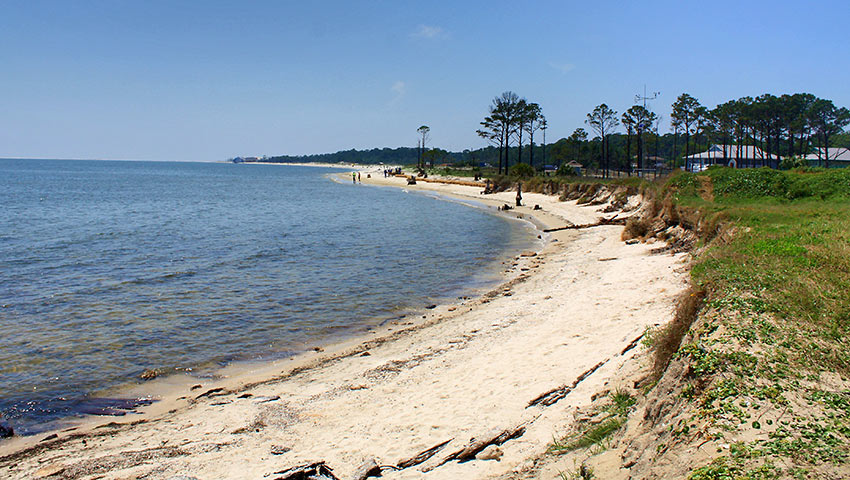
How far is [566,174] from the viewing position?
234 ft

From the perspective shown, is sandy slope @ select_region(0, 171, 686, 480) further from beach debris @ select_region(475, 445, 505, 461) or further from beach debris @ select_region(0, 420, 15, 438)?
beach debris @ select_region(0, 420, 15, 438)

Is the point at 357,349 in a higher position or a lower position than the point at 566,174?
lower

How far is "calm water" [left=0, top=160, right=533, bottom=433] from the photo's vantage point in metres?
12.9

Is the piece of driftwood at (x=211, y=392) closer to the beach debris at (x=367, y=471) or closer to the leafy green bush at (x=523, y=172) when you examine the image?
the beach debris at (x=367, y=471)

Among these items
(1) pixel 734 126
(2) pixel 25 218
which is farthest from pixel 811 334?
(1) pixel 734 126

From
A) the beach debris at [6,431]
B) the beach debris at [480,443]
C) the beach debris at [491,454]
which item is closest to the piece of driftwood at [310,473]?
the beach debris at [480,443]

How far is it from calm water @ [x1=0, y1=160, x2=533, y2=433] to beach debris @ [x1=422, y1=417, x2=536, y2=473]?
738 cm

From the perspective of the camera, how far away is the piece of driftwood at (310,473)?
6.66 metres

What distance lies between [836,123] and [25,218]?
94.9 metres

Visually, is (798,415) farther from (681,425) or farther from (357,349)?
(357,349)

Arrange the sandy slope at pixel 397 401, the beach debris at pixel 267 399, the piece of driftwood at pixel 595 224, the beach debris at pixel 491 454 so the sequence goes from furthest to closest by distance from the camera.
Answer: the piece of driftwood at pixel 595 224 → the beach debris at pixel 267 399 → the sandy slope at pixel 397 401 → the beach debris at pixel 491 454

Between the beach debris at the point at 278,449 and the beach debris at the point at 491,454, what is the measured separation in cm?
295

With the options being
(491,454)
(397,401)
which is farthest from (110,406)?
(491,454)

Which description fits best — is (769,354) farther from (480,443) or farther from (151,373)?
(151,373)
